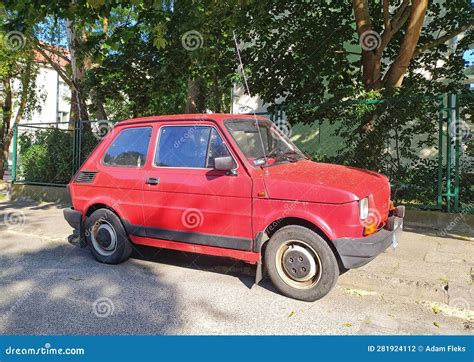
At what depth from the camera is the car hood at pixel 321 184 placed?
3779 millimetres

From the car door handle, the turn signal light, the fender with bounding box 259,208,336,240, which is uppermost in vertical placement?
the car door handle

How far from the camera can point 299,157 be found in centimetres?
496

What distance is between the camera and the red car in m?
3.85

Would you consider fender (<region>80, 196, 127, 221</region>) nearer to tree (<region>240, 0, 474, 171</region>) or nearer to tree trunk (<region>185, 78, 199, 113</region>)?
tree (<region>240, 0, 474, 171</region>)

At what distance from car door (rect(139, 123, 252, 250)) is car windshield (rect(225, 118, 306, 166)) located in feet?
0.63

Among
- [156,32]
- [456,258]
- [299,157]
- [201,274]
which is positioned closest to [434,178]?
[456,258]

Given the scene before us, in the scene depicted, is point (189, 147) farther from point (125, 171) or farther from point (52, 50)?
point (52, 50)

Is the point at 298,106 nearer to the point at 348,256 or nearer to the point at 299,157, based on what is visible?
the point at 299,157

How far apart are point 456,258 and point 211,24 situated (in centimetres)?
671

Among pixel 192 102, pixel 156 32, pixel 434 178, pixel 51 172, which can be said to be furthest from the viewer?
pixel 51 172

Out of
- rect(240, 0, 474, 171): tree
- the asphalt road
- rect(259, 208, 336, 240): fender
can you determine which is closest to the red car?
rect(259, 208, 336, 240): fender

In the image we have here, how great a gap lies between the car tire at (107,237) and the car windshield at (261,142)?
6.64 feet

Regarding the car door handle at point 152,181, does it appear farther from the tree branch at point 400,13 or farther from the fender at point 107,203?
the tree branch at point 400,13

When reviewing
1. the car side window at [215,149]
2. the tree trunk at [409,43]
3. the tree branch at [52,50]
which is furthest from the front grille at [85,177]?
the tree branch at [52,50]
